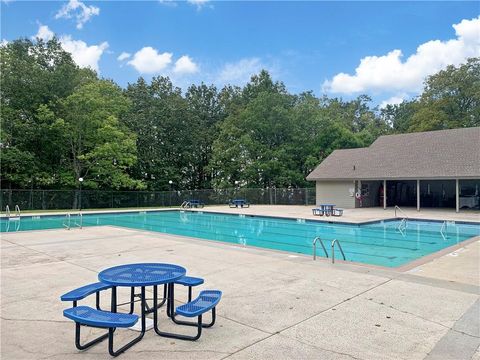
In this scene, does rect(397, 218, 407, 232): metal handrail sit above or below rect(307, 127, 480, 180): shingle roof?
below

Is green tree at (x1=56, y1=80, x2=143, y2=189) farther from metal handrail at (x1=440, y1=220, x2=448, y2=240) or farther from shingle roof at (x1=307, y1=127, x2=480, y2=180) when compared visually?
metal handrail at (x1=440, y1=220, x2=448, y2=240)

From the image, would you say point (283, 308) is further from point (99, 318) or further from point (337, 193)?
point (337, 193)

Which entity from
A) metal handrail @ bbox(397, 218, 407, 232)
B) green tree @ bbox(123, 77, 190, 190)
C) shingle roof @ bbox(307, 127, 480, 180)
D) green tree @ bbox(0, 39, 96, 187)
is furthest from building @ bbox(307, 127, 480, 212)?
green tree @ bbox(0, 39, 96, 187)

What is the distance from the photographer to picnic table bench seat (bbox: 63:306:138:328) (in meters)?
3.10

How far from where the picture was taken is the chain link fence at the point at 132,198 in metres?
25.3

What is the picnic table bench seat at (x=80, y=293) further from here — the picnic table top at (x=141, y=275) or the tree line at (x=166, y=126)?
the tree line at (x=166, y=126)

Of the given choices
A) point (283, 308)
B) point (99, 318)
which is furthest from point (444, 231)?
point (99, 318)

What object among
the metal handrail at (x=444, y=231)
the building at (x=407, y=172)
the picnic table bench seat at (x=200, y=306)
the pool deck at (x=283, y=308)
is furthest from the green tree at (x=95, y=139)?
the picnic table bench seat at (x=200, y=306)

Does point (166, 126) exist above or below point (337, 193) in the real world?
above

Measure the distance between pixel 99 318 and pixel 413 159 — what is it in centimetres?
2392

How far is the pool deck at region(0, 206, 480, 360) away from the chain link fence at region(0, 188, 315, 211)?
62.0 ft

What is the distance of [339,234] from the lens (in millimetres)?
14000

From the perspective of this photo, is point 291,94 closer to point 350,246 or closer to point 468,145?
point 468,145


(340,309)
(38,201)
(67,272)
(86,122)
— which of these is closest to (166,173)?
(86,122)
